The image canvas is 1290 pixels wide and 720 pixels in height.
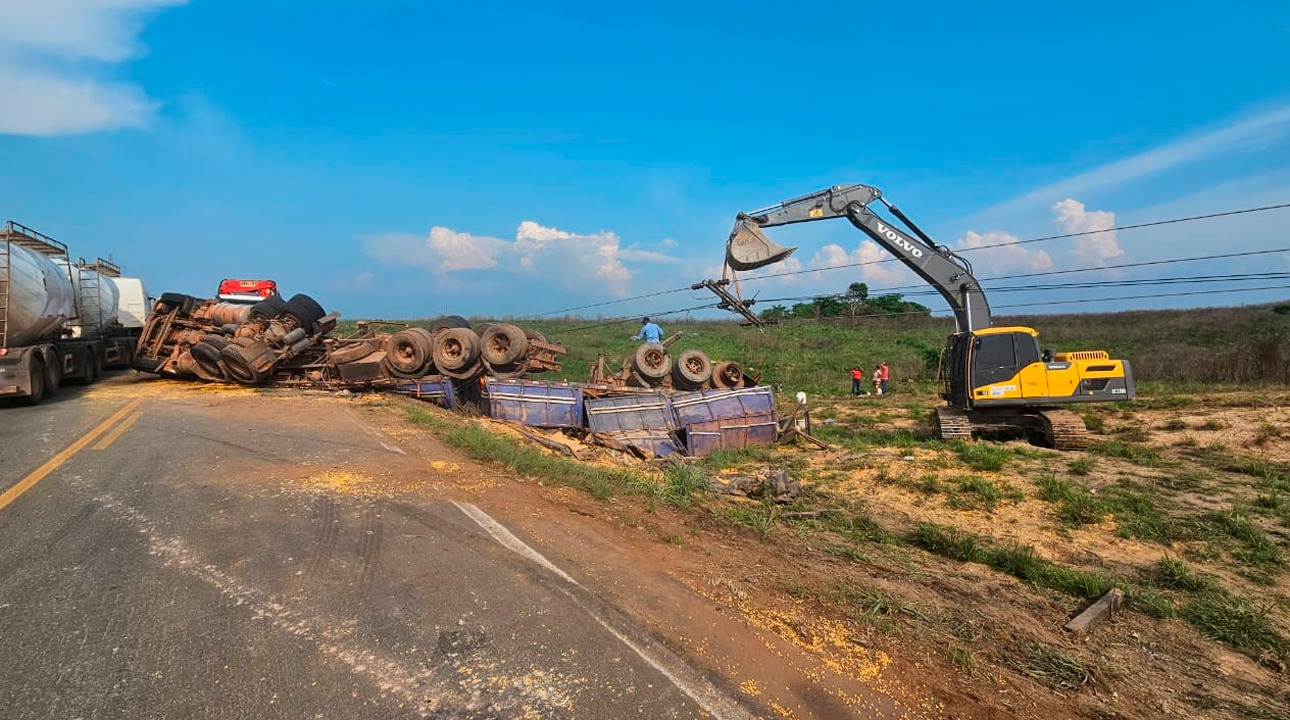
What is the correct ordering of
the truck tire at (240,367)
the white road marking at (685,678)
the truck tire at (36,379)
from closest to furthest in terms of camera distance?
the white road marking at (685,678)
the truck tire at (36,379)
the truck tire at (240,367)

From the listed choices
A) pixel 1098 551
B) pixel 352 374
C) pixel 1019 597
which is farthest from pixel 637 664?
pixel 352 374

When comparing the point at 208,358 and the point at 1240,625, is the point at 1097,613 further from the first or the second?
the point at 208,358

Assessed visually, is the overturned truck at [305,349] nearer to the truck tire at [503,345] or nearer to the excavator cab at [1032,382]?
the truck tire at [503,345]

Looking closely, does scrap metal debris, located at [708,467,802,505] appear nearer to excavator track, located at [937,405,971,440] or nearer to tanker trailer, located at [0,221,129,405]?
excavator track, located at [937,405,971,440]

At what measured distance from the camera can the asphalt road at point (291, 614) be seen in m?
3.10

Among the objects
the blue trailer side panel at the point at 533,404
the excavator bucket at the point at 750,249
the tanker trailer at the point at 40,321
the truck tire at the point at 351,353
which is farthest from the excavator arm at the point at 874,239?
the tanker trailer at the point at 40,321

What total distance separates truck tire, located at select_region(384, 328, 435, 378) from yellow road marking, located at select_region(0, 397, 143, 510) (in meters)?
5.56

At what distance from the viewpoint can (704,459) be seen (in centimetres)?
1441

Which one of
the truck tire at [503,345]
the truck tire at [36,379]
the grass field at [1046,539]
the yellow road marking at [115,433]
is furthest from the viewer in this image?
the truck tire at [503,345]

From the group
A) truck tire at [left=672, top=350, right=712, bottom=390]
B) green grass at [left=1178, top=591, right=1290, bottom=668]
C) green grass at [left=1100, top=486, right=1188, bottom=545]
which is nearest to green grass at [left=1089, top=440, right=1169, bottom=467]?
green grass at [left=1100, top=486, right=1188, bottom=545]

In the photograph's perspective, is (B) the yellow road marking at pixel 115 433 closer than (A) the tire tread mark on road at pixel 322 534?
No

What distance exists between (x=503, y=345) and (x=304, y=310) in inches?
228

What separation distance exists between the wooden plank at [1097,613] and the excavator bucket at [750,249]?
35.3 ft

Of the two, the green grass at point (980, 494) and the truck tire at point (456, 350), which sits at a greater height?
the truck tire at point (456, 350)
